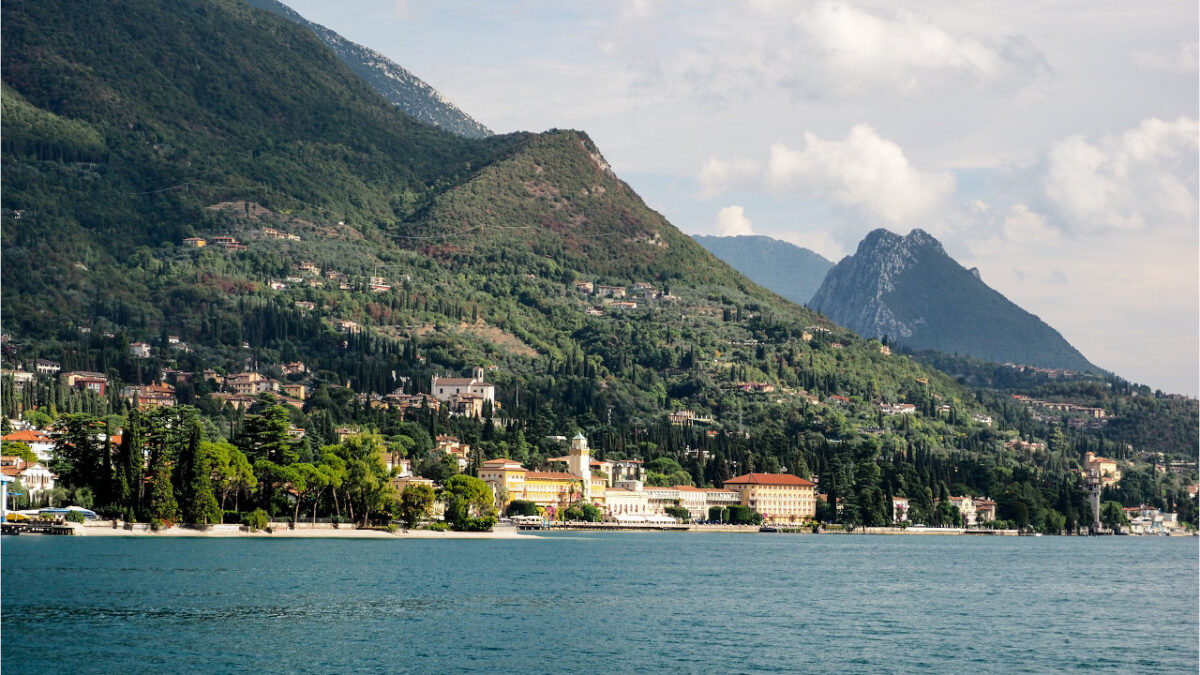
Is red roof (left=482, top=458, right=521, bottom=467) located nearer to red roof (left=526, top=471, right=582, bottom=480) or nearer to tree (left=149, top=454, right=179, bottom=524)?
red roof (left=526, top=471, right=582, bottom=480)

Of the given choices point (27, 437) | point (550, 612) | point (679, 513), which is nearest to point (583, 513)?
point (679, 513)

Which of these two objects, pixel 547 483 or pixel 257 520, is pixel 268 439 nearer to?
pixel 257 520

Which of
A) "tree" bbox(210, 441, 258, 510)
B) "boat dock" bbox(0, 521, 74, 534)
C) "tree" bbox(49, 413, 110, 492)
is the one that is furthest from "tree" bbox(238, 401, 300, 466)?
"boat dock" bbox(0, 521, 74, 534)

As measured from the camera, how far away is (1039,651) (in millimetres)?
62219

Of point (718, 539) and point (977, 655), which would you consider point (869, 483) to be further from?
point (977, 655)

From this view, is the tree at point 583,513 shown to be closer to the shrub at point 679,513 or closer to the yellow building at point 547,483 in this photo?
the yellow building at point 547,483

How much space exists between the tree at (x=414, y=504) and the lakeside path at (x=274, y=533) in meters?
1.19

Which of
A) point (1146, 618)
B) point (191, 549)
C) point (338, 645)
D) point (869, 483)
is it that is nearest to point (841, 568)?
point (1146, 618)

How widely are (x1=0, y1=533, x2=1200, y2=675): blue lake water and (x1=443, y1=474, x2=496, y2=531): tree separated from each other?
1150 inches

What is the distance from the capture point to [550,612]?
71.6 metres

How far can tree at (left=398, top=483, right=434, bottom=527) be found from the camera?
438 ft

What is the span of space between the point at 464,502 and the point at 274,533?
26.7m

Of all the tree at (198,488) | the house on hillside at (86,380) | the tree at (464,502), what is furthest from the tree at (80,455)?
the house on hillside at (86,380)

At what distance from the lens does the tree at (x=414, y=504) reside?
133500 millimetres
